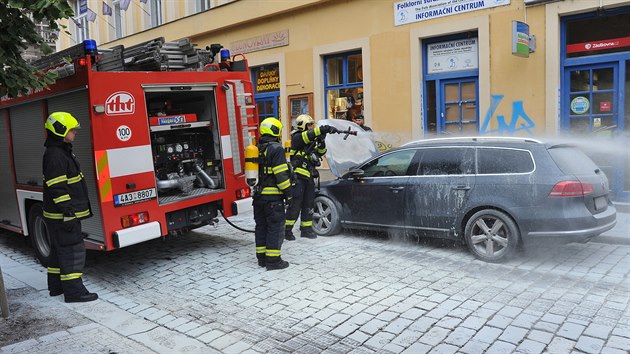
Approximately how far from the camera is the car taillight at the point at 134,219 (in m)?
5.77

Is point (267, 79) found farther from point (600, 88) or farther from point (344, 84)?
point (600, 88)

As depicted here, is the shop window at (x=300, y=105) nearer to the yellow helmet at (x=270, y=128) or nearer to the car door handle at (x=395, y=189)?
the car door handle at (x=395, y=189)

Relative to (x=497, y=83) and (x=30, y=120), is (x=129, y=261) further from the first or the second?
(x=497, y=83)

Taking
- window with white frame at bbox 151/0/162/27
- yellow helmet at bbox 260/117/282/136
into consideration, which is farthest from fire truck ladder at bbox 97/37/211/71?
window with white frame at bbox 151/0/162/27

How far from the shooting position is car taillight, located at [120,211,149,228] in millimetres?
5772

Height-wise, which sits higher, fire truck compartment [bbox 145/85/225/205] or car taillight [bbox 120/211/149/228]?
fire truck compartment [bbox 145/85/225/205]

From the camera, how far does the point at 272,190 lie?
6074mm

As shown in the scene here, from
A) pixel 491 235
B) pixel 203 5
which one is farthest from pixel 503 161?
pixel 203 5

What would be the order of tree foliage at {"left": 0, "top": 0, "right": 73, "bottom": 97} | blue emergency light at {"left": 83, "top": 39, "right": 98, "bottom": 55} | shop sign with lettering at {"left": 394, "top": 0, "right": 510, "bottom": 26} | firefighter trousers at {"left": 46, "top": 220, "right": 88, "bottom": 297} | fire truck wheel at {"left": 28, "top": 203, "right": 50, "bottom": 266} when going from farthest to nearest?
shop sign with lettering at {"left": 394, "top": 0, "right": 510, "bottom": 26} → fire truck wheel at {"left": 28, "top": 203, "right": 50, "bottom": 266} → blue emergency light at {"left": 83, "top": 39, "right": 98, "bottom": 55} → firefighter trousers at {"left": 46, "top": 220, "right": 88, "bottom": 297} → tree foliage at {"left": 0, "top": 0, "right": 73, "bottom": 97}

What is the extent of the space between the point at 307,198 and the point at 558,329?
413 cm

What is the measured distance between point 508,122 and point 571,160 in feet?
12.7

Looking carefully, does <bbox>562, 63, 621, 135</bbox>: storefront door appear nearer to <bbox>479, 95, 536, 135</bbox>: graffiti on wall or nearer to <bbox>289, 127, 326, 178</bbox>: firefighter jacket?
<bbox>479, 95, 536, 135</bbox>: graffiti on wall

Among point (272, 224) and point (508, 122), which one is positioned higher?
point (508, 122)

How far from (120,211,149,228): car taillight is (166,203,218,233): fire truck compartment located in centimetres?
34
